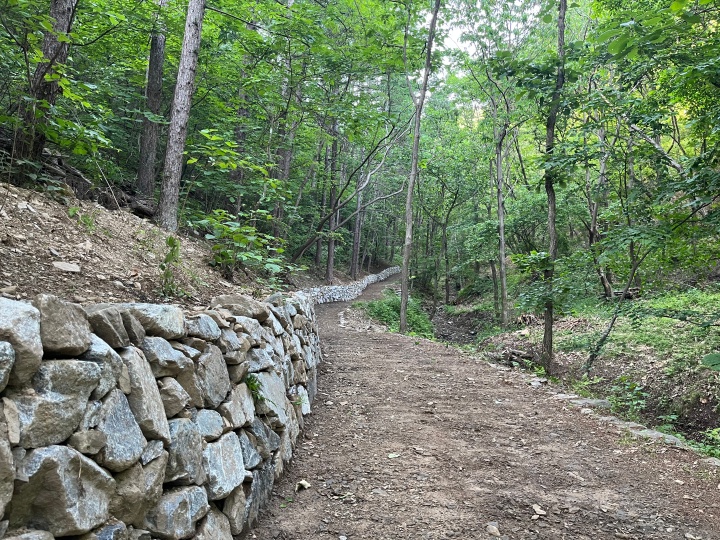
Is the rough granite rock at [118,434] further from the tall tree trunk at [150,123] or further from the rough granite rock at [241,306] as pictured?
the tall tree trunk at [150,123]

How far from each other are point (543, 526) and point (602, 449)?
5.79 feet

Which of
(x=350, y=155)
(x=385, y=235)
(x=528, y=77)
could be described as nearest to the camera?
(x=528, y=77)

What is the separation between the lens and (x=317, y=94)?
1116cm

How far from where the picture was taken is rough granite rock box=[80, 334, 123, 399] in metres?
1.92

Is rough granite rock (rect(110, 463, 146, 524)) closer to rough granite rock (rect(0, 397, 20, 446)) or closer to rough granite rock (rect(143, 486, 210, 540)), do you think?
rough granite rock (rect(143, 486, 210, 540))

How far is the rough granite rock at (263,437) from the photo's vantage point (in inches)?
137

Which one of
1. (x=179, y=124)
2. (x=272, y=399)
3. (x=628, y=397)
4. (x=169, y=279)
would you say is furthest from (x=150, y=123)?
(x=628, y=397)

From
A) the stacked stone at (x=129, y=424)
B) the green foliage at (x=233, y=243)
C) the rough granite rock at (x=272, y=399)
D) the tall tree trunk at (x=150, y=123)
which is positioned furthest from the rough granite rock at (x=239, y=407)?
the tall tree trunk at (x=150, y=123)

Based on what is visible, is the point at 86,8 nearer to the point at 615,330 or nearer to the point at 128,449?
the point at 128,449

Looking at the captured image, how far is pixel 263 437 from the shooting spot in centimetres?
357

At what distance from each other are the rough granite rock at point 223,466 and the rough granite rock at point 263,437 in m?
0.35

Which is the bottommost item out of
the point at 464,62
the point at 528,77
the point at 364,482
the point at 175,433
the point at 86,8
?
the point at 364,482

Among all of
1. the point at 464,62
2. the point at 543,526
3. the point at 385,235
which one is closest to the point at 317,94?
the point at 464,62

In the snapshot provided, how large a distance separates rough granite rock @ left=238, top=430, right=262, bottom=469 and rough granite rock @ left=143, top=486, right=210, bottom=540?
2.17 feet
